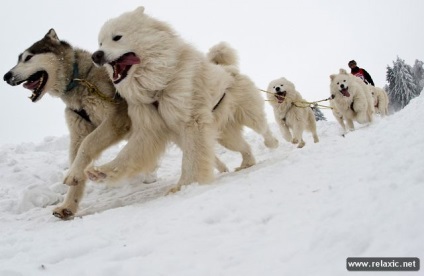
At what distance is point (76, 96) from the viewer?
4.46 meters

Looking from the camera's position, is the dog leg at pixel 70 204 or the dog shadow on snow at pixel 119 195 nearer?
the dog leg at pixel 70 204

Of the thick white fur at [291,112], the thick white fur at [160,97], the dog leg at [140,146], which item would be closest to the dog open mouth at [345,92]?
the thick white fur at [291,112]

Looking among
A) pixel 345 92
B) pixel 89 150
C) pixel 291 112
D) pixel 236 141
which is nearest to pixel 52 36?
pixel 89 150

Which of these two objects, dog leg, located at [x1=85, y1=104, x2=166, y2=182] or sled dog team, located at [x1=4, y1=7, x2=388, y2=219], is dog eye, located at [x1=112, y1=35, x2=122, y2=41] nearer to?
sled dog team, located at [x1=4, y1=7, x2=388, y2=219]

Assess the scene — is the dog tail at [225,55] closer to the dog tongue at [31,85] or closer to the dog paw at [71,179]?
the dog tongue at [31,85]

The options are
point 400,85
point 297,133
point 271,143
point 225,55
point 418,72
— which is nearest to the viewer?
point 225,55

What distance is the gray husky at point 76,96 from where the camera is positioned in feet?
13.8

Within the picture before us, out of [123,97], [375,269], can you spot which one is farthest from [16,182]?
[375,269]

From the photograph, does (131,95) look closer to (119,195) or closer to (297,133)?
(119,195)

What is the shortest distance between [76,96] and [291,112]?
5.58 m

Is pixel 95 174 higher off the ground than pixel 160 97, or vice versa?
pixel 160 97

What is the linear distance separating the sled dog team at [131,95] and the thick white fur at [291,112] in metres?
4.16

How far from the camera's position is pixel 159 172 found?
7.71 metres

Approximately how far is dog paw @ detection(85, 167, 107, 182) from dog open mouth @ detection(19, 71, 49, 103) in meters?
1.18
